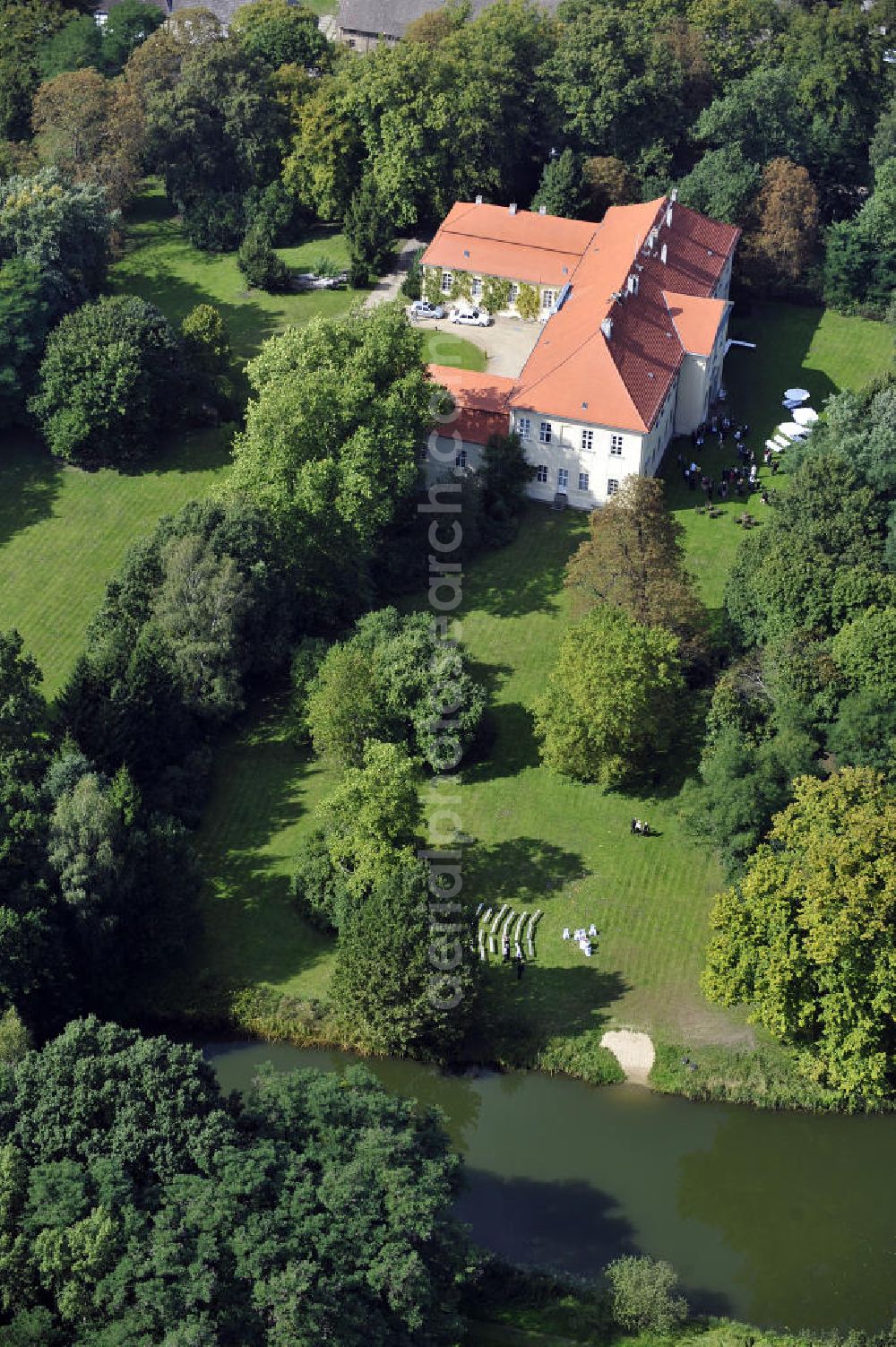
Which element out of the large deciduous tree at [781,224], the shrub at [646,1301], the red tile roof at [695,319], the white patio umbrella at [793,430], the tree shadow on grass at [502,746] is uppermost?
the large deciduous tree at [781,224]

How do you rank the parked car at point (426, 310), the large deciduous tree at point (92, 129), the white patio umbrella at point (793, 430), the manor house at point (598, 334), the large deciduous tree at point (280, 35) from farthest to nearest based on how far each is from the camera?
the large deciduous tree at point (280, 35) < the large deciduous tree at point (92, 129) < the parked car at point (426, 310) < the white patio umbrella at point (793, 430) < the manor house at point (598, 334)

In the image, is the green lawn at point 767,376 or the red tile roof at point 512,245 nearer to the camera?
the green lawn at point 767,376

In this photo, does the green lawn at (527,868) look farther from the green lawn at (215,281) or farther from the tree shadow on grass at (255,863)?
the green lawn at (215,281)

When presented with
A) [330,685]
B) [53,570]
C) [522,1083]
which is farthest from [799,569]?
[53,570]

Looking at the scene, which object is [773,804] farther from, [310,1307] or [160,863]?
[310,1307]

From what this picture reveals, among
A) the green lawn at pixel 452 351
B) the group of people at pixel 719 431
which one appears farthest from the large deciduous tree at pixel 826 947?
the green lawn at pixel 452 351

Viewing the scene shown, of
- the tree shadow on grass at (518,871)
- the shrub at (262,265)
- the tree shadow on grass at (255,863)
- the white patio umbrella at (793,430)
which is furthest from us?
the shrub at (262,265)

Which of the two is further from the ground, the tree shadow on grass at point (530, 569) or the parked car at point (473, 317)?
the parked car at point (473, 317)

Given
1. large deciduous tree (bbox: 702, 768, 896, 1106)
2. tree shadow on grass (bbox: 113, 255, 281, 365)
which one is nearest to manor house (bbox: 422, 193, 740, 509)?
tree shadow on grass (bbox: 113, 255, 281, 365)

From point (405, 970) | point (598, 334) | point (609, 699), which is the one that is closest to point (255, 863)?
point (405, 970)
